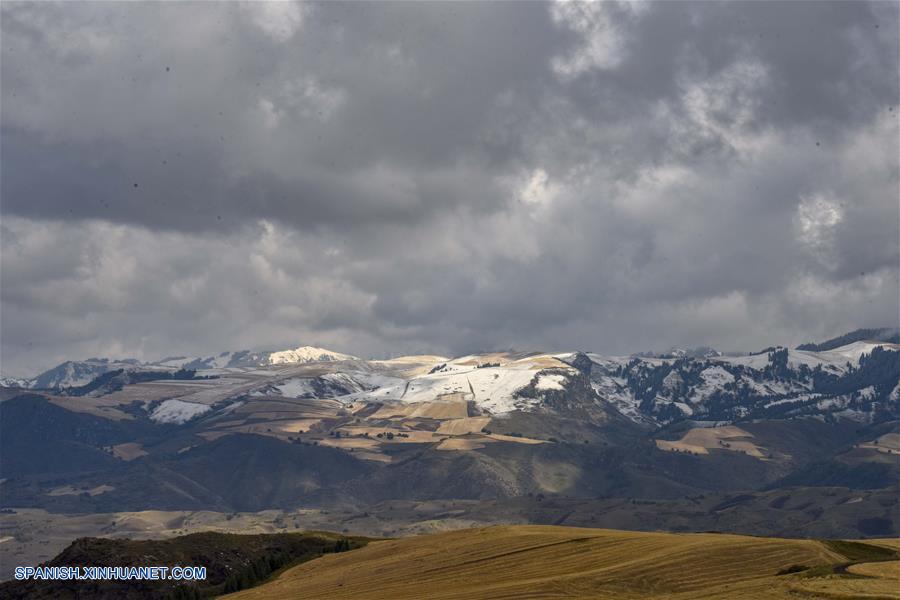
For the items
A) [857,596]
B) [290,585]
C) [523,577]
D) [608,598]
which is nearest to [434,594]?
[523,577]

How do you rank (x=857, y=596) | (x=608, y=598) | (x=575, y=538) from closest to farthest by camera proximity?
1. (x=857, y=596)
2. (x=608, y=598)
3. (x=575, y=538)

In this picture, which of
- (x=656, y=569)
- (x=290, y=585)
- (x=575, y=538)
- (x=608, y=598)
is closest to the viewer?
(x=608, y=598)

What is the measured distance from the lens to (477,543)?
182625 mm

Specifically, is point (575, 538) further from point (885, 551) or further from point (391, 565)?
point (885, 551)

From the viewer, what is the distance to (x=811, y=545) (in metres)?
144

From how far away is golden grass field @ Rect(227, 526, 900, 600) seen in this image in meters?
125

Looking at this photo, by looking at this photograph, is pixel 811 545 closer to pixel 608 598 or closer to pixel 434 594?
pixel 608 598

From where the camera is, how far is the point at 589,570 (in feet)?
486

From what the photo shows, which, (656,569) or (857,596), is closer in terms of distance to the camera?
(857,596)

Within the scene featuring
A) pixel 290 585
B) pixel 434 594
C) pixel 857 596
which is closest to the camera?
pixel 857 596

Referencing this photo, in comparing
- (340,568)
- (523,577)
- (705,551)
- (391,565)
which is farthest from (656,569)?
(340,568)

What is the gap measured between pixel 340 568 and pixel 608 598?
79114 millimetres

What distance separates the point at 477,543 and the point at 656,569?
48.9m

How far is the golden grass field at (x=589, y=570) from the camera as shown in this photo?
124688 mm
